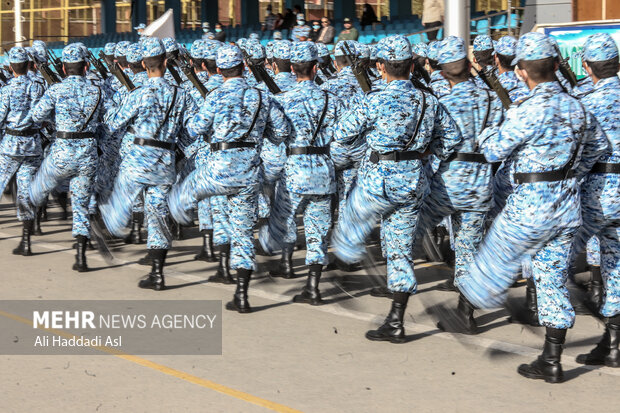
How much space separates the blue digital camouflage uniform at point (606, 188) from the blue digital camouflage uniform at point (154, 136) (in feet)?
12.3

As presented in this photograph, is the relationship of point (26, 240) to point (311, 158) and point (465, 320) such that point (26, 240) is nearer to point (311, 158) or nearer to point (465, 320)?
point (311, 158)

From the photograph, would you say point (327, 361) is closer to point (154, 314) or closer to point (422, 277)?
point (154, 314)

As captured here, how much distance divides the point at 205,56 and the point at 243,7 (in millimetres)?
26402

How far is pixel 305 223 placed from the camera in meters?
8.40

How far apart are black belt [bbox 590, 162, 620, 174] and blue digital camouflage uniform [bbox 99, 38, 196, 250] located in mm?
3848

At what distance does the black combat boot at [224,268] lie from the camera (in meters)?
9.11

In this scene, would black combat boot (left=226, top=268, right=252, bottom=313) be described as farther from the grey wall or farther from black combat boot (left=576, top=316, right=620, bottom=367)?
the grey wall

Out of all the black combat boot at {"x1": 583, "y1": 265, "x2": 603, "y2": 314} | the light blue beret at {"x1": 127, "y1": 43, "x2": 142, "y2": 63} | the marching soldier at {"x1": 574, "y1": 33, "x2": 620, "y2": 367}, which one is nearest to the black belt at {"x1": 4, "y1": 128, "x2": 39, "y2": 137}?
the light blue beret at {"x1": 127, "y1": 43, "x2": 142, "y2": 63}

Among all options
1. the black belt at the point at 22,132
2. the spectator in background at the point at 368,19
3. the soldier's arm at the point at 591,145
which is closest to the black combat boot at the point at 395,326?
A: the soldier's arm at the point at 591,145

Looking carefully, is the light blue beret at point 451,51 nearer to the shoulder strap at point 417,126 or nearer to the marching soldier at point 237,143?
the shoulder strap at point 417,126

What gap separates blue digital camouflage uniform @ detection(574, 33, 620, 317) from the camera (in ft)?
21.1

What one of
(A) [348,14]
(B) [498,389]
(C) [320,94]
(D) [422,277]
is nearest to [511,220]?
(B) [498,389]

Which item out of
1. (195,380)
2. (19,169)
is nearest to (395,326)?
(195,380)

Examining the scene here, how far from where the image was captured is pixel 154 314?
25.9ft
